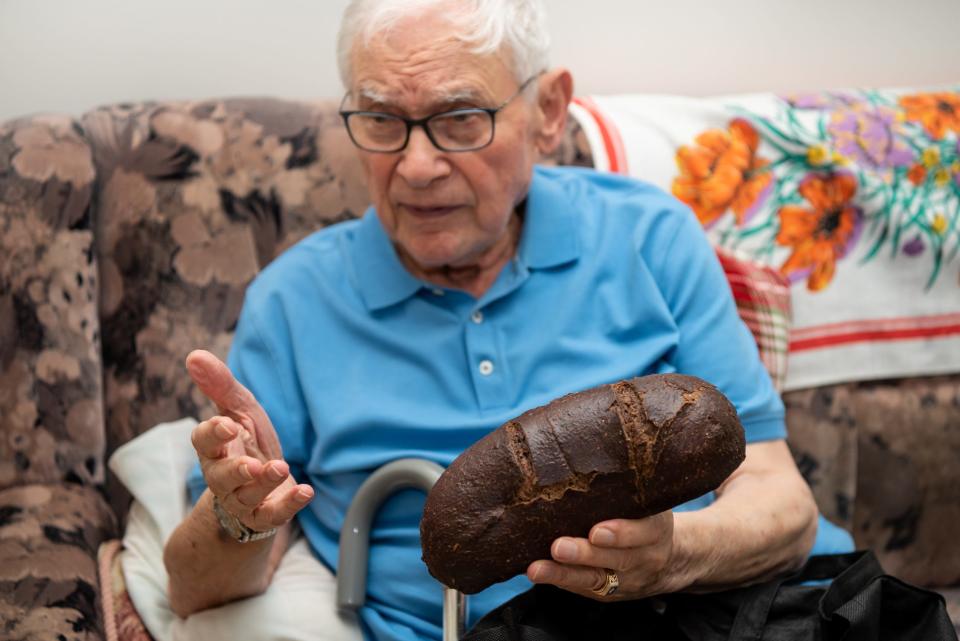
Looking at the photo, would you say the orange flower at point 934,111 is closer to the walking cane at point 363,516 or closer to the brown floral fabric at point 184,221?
the brown floral fabric at point 184,221

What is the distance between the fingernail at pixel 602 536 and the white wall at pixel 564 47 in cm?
128

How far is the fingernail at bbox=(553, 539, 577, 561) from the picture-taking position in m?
1.01

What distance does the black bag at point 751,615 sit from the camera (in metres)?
1.14

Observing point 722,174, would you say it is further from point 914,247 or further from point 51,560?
point 51,560

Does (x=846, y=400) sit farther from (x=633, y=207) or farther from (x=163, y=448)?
(x=163, y=448)

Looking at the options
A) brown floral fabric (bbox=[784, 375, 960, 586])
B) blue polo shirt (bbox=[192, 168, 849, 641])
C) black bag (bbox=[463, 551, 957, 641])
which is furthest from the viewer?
brown floral fabric (bbox=[784, 375, 960, 586])

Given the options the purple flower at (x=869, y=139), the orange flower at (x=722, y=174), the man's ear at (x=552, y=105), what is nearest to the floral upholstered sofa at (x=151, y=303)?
the orange flower at (x=722, y=174)

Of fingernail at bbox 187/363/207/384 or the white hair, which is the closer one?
fingernail at bbox 187/363/207/384

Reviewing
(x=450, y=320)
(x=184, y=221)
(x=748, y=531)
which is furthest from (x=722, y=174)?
(x=184, y=221)

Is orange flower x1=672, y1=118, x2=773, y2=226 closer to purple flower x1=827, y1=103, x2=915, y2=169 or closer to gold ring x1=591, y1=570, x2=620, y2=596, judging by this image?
purple flower x1=827, y1=103, x2=915, y2=169

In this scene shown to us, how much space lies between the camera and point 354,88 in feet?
4.51

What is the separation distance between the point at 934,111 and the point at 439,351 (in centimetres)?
121

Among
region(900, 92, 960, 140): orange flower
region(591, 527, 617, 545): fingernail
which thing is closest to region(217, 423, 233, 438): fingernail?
region(591, 527, 617, 545): fingernail

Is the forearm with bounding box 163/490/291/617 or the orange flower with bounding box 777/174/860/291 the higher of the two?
the orange flower with bounding box 777/174/860/291
